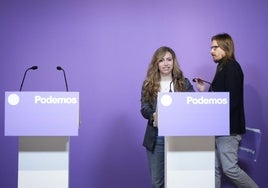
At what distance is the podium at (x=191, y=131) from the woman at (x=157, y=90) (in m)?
0.49

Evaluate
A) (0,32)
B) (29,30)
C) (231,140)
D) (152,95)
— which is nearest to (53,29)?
(29,30)

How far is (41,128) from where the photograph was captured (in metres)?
1.88

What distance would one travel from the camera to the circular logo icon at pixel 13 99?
1.85 metres

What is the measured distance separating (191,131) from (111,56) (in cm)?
157

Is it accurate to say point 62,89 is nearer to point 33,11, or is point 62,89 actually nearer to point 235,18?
point 33,11

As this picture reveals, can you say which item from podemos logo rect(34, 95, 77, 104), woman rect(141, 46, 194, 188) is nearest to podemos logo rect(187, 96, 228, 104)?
woman rect(141, 46, 194, 188)

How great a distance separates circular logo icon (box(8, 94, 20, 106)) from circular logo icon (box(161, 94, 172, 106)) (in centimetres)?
75

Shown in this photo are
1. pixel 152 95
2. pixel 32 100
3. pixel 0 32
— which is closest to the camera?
pixel 32 100

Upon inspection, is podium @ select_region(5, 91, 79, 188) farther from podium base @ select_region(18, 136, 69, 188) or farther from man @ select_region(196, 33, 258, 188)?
man @ select_region(196, 33, 258, 188)

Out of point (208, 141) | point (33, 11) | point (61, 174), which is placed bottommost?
point (61, 174)

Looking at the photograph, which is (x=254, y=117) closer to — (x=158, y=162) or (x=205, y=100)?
(x=158, y=162)

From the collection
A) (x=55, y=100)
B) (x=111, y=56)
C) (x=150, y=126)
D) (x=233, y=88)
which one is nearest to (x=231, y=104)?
(x=233, y=88)

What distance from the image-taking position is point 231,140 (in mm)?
2674

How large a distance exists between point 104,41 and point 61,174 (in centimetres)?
159
